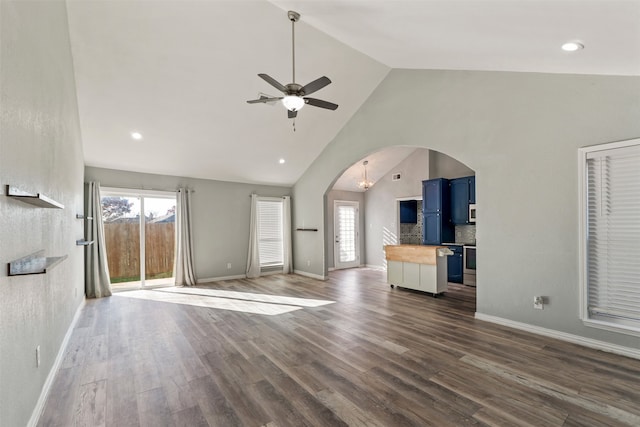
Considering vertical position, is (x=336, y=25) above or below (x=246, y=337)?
above

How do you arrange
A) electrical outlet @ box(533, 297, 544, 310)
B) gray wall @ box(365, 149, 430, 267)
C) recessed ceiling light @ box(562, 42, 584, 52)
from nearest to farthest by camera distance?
recessed ceiling light @ box(562, 42, 584, 52), electrical outlet @ box(533, 297, 544, 310), gray wall @ box(365, 149, 430, 267)

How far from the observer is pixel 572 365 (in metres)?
2.80

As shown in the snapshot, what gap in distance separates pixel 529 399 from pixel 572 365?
3.15ft

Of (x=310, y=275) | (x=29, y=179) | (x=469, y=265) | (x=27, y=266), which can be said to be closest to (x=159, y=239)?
(x=310, y=275)

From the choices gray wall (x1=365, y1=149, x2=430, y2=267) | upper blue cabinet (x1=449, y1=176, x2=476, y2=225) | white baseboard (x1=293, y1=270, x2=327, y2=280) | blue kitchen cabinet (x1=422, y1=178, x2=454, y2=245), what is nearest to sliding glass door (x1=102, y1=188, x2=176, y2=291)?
white baseboard (x1=293, y1=270, x2=327, y2=280)

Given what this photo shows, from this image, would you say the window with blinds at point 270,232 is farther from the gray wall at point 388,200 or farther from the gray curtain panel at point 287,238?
the gray wall at point 388,200

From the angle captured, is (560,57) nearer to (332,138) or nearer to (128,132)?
(332,138)

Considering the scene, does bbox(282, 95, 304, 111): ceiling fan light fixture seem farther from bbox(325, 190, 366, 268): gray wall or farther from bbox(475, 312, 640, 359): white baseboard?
bbox(325, 190, 366, 268): gray wall

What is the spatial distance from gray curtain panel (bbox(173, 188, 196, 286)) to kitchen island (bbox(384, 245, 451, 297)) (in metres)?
4.57

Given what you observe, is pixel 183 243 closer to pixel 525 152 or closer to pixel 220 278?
pixel 220 278

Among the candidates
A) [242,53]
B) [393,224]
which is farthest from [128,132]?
[393,224]

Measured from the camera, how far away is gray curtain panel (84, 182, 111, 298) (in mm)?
5609

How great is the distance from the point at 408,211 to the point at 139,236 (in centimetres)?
718

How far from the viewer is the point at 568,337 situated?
337 cm
